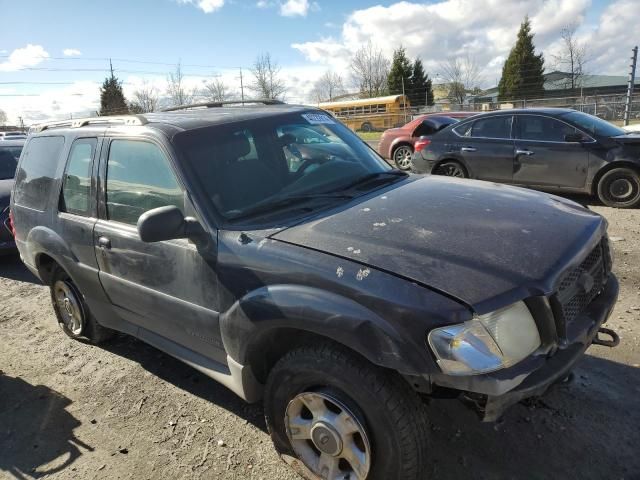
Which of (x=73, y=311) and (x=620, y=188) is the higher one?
(x=620, y=188)

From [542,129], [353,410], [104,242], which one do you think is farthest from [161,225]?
[542,129]

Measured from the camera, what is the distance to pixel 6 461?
2.93 metres

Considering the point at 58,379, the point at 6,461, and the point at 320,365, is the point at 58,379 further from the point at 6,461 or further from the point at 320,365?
the point at 320,365

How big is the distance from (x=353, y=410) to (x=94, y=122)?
290cm

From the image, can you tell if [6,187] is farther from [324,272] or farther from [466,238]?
[466,238]

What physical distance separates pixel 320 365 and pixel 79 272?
2393 mm

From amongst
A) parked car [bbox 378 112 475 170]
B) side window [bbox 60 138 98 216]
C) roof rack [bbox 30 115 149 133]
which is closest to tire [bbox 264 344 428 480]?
roof rack [bbox 30 115 149 133]

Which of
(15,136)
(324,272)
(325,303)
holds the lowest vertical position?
(325,303)

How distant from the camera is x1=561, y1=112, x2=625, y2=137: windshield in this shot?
290 inches

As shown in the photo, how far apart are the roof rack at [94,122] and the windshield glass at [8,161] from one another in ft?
14.7

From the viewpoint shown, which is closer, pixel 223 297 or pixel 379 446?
pixel 379 446

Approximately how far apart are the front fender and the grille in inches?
29.9

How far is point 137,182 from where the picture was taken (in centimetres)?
305

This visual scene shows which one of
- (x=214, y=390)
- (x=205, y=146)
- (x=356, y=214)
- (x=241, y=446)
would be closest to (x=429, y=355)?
(x=356, y=214)
